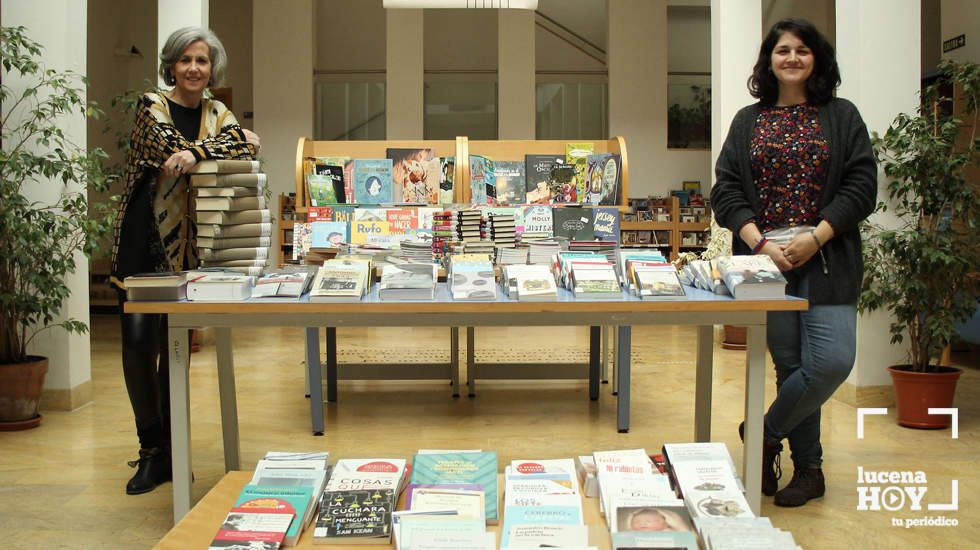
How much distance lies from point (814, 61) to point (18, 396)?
431 centimetres

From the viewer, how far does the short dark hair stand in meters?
2.91

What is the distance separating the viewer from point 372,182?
5.08 m

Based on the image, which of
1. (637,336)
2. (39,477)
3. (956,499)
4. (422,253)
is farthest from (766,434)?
(637,336)

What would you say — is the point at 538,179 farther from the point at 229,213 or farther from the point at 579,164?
the point at 229,213

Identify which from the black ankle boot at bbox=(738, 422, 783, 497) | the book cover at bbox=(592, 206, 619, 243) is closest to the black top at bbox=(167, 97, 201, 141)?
the black ankle boot at bbox=(738, 422, 783, 497)

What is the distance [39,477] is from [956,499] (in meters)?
3.88

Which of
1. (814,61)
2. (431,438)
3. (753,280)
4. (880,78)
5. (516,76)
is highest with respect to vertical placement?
(516,76)

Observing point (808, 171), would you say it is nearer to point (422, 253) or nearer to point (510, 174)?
point (422, 253)

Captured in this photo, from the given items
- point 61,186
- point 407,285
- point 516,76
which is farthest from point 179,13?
point 516,76

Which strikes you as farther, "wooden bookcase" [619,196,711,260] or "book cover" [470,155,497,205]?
"wooden bookcase" [619,196,711,260]

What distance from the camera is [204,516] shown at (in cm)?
225

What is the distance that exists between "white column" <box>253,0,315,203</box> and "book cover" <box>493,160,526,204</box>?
24.6ft

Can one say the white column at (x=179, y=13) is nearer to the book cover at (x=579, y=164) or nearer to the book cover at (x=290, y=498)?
the book cover at (x=579, y=164)

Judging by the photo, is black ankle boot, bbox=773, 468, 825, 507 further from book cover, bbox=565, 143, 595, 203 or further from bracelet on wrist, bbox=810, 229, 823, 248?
book cover, bbox=565, 143, 595, 203
